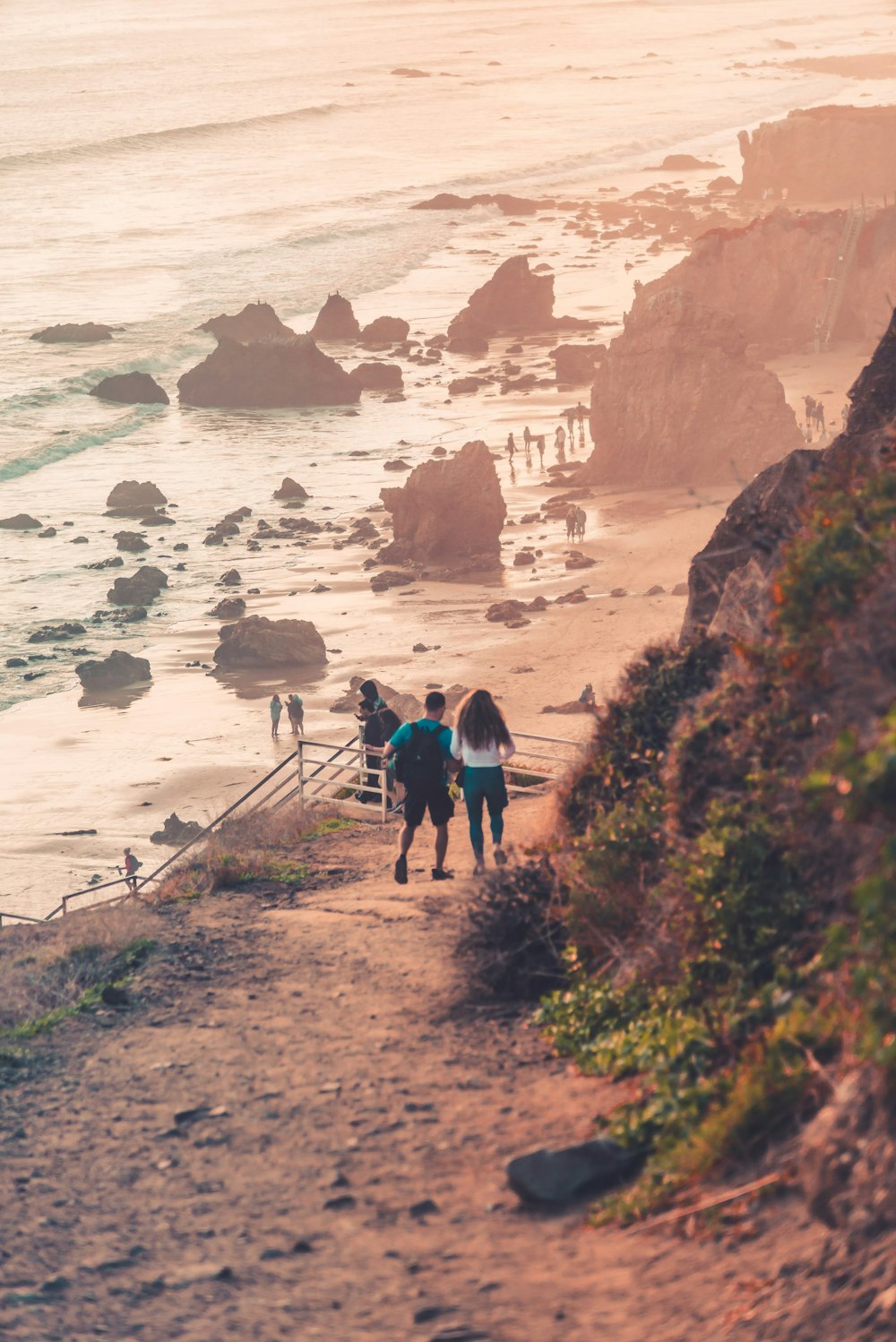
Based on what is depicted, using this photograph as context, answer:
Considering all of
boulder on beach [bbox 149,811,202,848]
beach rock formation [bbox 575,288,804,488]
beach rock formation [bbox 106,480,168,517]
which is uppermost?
beach rock formation [bbox 575,288,804,488]

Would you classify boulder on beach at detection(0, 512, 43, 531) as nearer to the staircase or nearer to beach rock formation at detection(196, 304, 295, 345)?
beach rock formation at detection(196, 304, 295, 345)

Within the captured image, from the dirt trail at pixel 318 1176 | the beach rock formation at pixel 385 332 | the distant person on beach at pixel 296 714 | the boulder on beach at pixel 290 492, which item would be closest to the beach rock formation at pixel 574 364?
the beach rock formation at pixel 385 332

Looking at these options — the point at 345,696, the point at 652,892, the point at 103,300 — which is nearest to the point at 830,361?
the point at 345,696

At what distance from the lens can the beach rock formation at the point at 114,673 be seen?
1226 inches

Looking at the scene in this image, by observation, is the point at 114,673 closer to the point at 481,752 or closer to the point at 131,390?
the point at 481,752

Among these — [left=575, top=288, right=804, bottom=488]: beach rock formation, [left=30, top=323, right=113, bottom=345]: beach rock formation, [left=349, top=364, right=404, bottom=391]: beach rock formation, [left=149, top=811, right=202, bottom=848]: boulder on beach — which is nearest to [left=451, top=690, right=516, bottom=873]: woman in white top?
[left=149, top=811, right=202, bottom=848]: boulder on beach

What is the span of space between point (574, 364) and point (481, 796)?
46.2 m

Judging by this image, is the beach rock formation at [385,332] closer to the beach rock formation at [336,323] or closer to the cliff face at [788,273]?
the beach rock formation at [336,323]

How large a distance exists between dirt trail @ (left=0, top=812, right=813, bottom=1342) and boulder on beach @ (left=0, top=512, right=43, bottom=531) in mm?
35406

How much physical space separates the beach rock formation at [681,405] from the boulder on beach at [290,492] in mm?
7805

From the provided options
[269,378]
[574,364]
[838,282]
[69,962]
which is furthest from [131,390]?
[69,962]

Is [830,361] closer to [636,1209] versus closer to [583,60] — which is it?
[636,1209]

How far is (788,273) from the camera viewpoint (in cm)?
5400

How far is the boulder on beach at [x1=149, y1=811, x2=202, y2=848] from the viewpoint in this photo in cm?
2341
